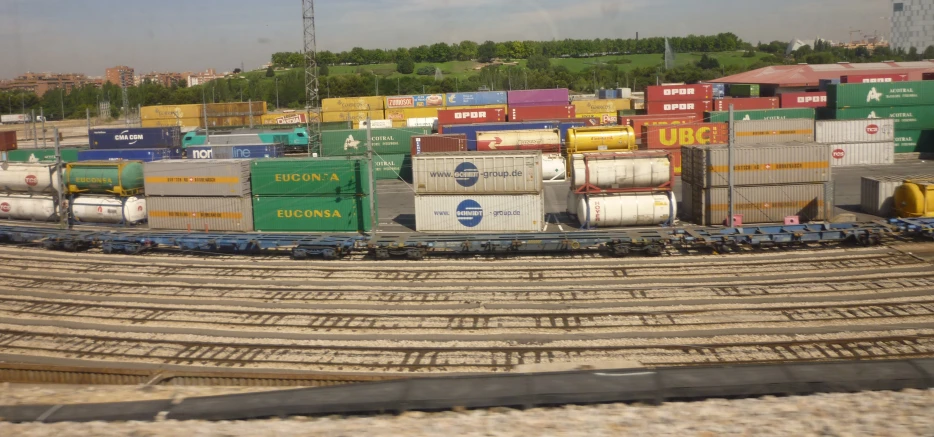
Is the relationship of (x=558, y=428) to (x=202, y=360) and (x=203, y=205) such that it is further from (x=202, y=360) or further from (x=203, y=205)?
(x=203, y=205)

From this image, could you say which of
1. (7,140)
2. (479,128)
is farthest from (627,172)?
(7,140)

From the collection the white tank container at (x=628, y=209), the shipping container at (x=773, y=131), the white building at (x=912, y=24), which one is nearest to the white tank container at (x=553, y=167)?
the shipping container at (x=773, y=131)

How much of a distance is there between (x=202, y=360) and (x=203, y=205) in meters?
9.48

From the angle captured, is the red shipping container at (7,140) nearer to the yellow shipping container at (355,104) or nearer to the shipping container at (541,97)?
the yellow shipping container at (355,104)

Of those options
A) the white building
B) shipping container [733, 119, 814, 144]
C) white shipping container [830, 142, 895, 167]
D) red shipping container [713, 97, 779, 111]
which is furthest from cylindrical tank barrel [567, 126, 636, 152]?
the white building

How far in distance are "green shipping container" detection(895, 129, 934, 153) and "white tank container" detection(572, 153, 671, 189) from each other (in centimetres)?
1969

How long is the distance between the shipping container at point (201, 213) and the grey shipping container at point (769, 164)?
12.1 meters

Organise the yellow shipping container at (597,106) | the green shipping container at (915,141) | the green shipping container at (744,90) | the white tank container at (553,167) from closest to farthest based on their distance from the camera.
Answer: the white tank container at (553,167) → the green shipping container at (915,141) → the green shipping container at (744,90) → the yellow shipping container at (597,106)

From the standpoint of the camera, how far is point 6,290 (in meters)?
16.3

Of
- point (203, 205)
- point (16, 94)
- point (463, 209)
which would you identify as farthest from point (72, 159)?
point (16, 94)

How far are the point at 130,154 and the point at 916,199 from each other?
26966 millimetres

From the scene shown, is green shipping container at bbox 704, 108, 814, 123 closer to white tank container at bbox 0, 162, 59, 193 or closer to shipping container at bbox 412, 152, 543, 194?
shipping container at bbox 412, 152, 543, 194

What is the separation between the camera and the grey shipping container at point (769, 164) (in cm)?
1809

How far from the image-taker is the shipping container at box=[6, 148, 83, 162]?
31703 mm
